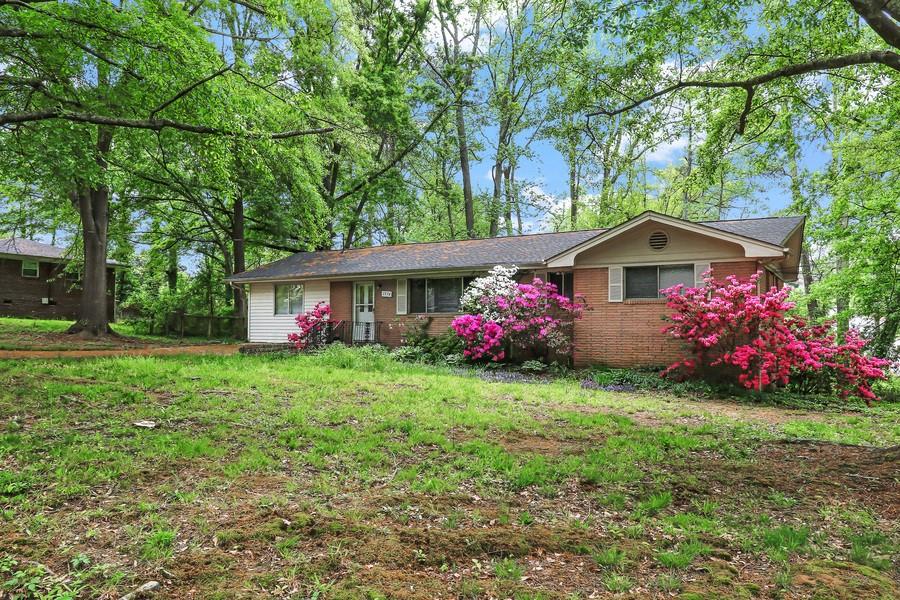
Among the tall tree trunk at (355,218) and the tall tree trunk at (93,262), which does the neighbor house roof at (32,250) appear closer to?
the tall tree trunk at (93,262)

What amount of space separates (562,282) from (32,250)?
26886 millimetres

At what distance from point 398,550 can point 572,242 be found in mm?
13522

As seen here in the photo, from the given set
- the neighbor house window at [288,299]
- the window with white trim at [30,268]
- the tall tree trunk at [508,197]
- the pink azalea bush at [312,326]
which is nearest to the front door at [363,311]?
the pink azalea bush at [312,326]

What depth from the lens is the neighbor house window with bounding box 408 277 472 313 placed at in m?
15.7

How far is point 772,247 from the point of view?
1062 cm

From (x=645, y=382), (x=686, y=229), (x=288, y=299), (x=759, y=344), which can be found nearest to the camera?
(x=759, y=344)

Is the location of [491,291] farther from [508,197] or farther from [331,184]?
→ [508,197]

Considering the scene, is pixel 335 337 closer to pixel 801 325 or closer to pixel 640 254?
pixel 640 254

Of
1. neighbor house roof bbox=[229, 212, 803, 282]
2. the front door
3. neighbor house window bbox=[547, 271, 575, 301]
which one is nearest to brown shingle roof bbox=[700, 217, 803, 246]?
neighbor house roof bbox=[229, 212, 803, 282]

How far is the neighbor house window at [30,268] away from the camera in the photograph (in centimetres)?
2461

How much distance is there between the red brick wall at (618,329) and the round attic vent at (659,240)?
1.20 metres

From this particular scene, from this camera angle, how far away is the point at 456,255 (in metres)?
16.5

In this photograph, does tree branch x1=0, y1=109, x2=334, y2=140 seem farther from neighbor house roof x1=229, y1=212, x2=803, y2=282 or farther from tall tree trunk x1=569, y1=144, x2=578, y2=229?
tall tree trunk x1=569, y1=144, x2=578, y2=229

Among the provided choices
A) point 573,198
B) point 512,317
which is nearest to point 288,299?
point 512,317
